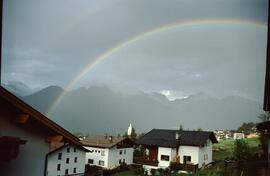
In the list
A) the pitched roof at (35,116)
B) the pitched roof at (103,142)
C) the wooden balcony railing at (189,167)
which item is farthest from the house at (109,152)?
the pitched roof at (35,116)

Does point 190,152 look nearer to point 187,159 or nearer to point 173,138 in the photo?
point 187,159

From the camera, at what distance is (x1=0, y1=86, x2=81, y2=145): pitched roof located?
282 inches

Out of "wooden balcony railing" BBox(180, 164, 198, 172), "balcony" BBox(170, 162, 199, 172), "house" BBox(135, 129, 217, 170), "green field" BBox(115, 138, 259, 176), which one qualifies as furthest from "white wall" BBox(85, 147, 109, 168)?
"wooden balcony railing" BBox(180, 164, 198, 172)

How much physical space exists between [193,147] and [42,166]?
38641 millimetres

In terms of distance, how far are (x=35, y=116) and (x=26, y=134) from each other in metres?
0.56

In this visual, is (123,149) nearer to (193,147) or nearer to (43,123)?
(193,147)

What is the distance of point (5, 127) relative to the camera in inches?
292

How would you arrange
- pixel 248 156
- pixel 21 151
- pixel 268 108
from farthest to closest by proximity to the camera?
1. pixel 248 156
2. pixel 268 108
3. pixel 21 151

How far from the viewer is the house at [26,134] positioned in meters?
7.30

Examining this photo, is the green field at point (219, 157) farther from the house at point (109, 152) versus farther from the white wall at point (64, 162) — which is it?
Result: the house at point (109, 152)

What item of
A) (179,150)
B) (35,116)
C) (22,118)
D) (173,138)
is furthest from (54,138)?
(173,138)

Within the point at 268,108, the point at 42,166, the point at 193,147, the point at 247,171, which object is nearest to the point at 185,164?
the point at 193,147

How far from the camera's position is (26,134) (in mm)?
7855

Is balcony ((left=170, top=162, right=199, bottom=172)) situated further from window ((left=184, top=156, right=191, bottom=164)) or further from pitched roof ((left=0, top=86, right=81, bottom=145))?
pitched roof ((left=0, top=86, right=81, bottom=145))
